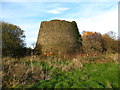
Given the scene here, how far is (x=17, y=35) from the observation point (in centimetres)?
1602

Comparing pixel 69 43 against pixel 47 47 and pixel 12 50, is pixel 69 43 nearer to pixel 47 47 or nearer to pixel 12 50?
pixel 47 47

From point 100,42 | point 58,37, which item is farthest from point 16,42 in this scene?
point 100,42

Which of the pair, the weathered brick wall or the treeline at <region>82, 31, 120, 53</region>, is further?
the weathered brick wall

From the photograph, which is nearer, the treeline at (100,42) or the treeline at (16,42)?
the treeline at (16,42)

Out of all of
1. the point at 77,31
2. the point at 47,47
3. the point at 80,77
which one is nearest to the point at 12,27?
the point at 47,47

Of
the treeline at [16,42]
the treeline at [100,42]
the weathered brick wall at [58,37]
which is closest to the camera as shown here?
the treeline at [16,42]

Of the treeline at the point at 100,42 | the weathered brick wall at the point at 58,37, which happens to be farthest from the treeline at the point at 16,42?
the weathered brick wall at the point at 58,37

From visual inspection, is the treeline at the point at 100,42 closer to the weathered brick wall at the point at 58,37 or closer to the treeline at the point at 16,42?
the treeline at the point at 16,42

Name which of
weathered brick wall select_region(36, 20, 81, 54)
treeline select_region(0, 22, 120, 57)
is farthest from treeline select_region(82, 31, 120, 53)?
weathered brick wall select_region(36, 20, 81, 54)

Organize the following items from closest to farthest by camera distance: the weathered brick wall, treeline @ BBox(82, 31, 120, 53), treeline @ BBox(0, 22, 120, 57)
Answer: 1. treeline @ BBox(0, 22, 120, 57)
2. treeline @ BBox(82, 31, 120, 53)
3. the weathered brick wall

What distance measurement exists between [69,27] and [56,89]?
54.4 ft

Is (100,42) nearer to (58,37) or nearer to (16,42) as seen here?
(58,37)

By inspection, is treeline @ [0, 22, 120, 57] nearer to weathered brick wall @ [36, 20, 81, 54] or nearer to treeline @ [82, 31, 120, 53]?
treeline @ [82, 31, 120, 53]

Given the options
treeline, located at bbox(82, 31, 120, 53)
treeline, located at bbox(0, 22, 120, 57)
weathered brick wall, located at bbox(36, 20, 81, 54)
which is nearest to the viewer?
treeline, located at bbox(0, 22, 120, 57)
